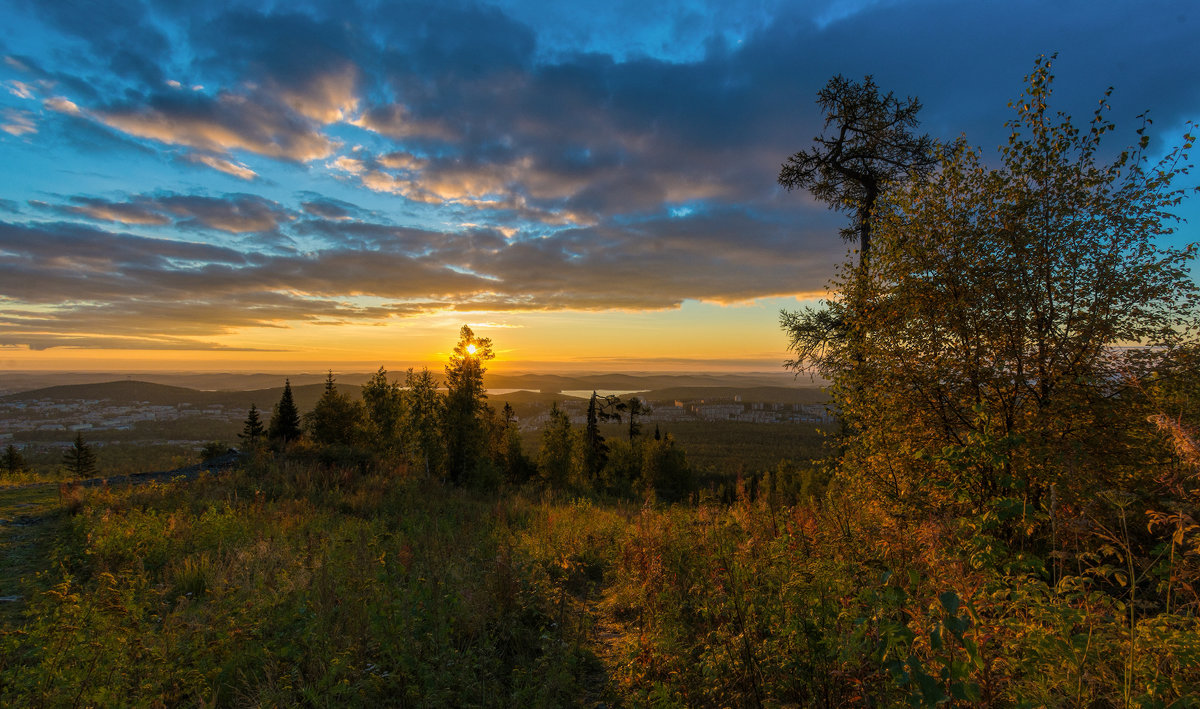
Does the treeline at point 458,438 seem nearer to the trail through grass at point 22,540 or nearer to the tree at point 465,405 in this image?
the tree at point 465,405

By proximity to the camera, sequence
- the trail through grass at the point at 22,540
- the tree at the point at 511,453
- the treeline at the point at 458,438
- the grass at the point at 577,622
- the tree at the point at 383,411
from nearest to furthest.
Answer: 1. the grass at the point at 577,622
2. the trail through grass at the point at 22,540
3. the treeline at the point at 458,438
4. the tree at the point at 383,411
5. the tree at the point at 511,453

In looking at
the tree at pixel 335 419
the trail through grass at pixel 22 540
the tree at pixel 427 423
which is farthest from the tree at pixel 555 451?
the trail through grass at pixel 22 540

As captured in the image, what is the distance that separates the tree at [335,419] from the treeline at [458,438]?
4.1 inches

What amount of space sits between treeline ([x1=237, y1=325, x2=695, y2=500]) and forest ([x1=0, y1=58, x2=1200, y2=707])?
19.5ft

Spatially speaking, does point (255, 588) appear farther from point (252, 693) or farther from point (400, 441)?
point (400, 441)

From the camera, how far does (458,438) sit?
31.7 m

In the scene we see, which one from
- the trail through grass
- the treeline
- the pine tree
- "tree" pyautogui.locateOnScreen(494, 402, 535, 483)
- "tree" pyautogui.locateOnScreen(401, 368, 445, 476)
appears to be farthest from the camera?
the pine tree

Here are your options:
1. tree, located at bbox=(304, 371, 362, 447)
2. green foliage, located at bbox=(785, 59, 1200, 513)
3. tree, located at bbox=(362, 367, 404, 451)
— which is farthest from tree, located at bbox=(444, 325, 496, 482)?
green foliage, located at bbox=(785, 59, 1200, 513)

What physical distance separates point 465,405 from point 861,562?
29.4m

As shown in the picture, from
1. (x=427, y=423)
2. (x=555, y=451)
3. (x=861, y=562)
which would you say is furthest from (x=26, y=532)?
(x=555, y=451)

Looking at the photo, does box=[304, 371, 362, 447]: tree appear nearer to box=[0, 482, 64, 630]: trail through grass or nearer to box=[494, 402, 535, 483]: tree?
box=[494, 402, 535, 483]: tree

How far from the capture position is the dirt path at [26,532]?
579cm

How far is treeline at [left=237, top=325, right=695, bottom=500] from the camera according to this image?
84.9 ft

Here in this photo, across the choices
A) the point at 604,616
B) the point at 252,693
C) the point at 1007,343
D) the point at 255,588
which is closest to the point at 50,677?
the point at 252,693
